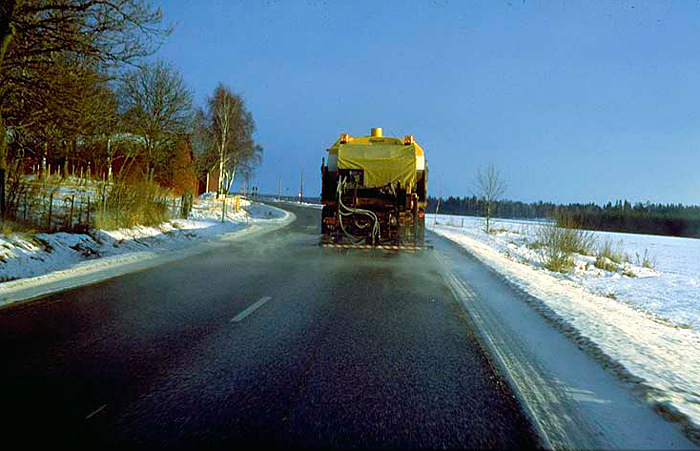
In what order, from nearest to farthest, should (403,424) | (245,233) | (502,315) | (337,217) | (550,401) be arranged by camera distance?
(403,424) → (550,401) → (502,315) → (337,217) → (245,233)

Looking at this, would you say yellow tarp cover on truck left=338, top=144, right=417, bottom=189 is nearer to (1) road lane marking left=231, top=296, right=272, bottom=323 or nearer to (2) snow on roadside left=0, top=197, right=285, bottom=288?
(2) snow on roadside left=0, top=197, right=285, bottom=288

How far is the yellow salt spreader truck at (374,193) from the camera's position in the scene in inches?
549

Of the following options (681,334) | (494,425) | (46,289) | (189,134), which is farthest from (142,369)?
(189,134)

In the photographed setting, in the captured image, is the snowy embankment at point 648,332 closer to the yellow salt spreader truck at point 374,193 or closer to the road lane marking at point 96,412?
the yellow salt spreader truck at point 374,193

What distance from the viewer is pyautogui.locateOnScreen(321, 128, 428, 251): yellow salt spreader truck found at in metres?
14.0

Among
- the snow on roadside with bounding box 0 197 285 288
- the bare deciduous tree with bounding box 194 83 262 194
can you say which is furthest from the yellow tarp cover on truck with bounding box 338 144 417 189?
the bare deciduous tree with bounding box 194 83 262 194

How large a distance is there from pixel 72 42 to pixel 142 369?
9.27m

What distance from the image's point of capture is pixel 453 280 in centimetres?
989

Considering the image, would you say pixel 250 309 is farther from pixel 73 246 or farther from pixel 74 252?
pixel 73 246

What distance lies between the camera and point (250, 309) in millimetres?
6477

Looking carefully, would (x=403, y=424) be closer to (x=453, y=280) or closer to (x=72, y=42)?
(x=453, y=280)

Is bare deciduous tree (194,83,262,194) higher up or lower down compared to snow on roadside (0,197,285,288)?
higher up

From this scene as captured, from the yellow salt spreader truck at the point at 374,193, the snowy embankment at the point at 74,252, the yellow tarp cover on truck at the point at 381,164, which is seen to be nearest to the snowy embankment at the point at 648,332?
the yellow salt spreader truck at the point at 374,193

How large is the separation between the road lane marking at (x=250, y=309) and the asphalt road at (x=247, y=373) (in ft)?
0.13
